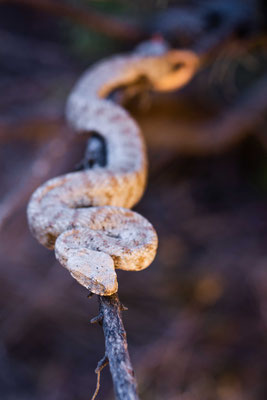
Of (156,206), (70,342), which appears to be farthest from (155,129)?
(70,342)

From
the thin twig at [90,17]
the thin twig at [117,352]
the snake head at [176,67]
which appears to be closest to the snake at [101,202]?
the thin twig at [117,352]

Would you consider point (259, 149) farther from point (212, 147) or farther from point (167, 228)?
point (167, 228)

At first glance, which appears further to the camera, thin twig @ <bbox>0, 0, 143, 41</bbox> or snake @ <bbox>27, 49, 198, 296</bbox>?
thin twig @ <bbox>0, 0, 143, 41</bbox>

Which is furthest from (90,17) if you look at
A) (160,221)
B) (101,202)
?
(101,202)

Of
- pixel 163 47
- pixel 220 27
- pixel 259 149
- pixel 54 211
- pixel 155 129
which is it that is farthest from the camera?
pixel 259 149

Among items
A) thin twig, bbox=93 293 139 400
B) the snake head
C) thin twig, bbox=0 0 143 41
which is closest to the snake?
thin twig, bbox=93 293 139 400

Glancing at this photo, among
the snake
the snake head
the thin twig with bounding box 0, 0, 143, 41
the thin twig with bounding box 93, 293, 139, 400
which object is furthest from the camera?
the thin twig with bounding box 0, 0, 143, 41

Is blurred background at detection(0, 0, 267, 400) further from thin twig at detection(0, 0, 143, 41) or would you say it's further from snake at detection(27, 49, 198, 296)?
snake at detection(27, 49, 198, 296)

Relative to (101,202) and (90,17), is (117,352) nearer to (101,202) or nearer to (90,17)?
(101,202)
